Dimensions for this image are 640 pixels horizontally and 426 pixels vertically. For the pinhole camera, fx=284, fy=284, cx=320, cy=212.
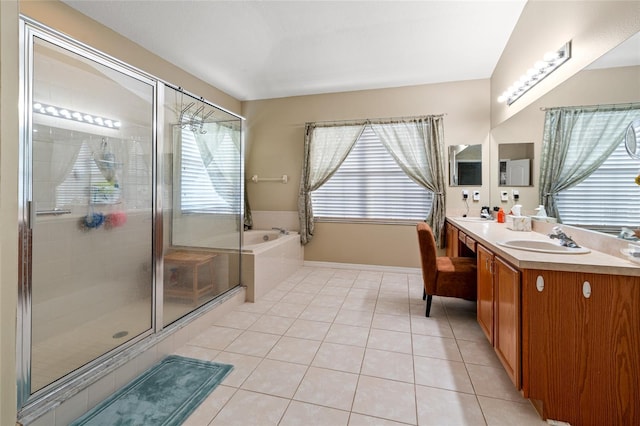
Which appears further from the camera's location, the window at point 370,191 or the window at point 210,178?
the window at point 370,191

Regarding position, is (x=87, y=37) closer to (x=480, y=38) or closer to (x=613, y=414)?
(x=480, y=38)

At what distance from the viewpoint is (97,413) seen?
141 centimetres

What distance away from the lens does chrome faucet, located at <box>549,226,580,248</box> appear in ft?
5.56

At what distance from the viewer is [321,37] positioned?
2.77 m

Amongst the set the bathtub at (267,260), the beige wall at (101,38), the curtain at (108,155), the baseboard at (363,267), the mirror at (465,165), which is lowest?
the baseboard at (363,267)

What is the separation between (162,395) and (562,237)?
2.59 metres

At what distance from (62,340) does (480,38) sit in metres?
4.06

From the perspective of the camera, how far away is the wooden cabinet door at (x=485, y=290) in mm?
1849

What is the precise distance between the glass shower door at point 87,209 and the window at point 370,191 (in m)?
2.59

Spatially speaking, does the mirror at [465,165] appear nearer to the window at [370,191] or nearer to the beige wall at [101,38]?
the window at [370,191]

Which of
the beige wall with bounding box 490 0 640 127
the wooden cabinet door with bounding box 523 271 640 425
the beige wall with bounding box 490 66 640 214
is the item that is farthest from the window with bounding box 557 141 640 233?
the beige wall with bounding box 490 0 640 127

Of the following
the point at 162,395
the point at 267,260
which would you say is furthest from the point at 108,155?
the point at 267,260

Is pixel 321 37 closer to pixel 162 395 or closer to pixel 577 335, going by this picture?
pixel 577 335

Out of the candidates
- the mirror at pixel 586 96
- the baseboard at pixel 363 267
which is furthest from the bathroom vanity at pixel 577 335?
A: the baseboard at pixel 363 267
